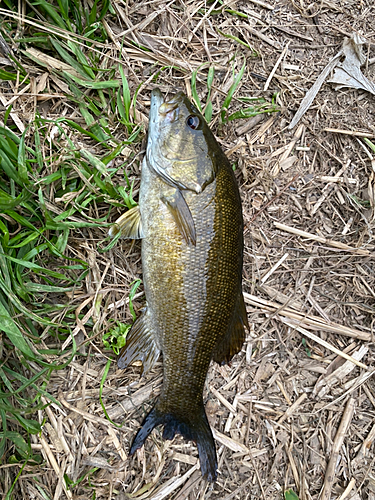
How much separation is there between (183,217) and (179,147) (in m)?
0.48

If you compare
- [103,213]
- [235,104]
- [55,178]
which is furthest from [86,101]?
[235,104]

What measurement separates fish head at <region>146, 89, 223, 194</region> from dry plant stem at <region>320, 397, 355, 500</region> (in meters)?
2.26

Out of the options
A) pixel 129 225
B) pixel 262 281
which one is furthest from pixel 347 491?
pixel 129 225

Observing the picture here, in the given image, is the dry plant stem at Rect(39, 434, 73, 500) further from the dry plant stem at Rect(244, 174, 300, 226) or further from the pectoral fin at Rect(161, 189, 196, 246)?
the dry plant stem at Rect(244, 174, 300, 226)

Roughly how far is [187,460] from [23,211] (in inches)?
86.5

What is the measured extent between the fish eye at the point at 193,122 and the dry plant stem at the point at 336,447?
2575mm

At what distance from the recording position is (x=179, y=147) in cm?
229

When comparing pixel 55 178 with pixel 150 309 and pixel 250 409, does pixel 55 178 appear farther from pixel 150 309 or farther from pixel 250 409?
pixel 250 409

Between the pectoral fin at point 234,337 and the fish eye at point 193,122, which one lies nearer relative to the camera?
the fish eye at point 193,122

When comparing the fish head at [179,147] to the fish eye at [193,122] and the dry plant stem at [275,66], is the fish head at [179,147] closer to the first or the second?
the fish eye at [193,122]

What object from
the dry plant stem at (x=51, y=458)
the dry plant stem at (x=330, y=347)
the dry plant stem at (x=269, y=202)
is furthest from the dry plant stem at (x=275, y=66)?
the dry plant stem at (x=51, y=458)

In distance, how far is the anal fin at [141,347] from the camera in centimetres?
244

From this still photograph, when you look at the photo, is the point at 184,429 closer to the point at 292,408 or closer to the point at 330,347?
the point at 292,408

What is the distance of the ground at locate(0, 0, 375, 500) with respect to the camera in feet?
8.02
